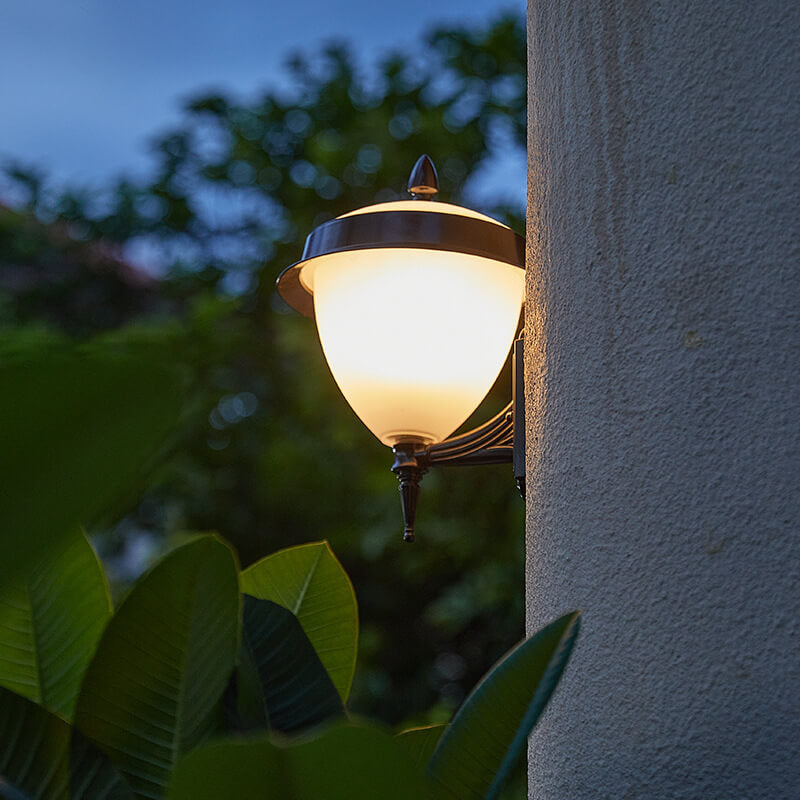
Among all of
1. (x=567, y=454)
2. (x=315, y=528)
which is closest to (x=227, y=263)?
(x=315, y=528)

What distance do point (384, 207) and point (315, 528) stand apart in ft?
17.9

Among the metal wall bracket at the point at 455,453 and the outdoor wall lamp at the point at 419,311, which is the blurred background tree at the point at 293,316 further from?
the outdoor wall lamp at the point at 419,311

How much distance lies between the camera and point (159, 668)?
0.66 meters

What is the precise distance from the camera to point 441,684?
662 cm

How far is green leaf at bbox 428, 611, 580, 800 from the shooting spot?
0.59 meters

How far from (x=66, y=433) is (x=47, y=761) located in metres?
0.33

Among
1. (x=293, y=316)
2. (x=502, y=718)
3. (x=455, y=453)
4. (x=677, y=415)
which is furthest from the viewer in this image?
(x=293, y=316)

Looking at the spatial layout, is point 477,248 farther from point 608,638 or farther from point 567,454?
point 608,638

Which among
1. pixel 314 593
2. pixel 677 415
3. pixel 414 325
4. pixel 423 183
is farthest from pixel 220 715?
pixel 423 183

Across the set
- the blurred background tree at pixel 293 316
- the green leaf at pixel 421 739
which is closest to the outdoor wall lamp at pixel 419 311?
the green leaf at pixel 421 739

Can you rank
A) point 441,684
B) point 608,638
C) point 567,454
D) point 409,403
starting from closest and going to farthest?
point 608,638 < point 567,454 < point 409,403 < point 441,684

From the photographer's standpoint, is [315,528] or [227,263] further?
[227,263]

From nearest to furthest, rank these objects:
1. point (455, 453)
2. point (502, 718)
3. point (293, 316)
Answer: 1. point (502, 718)
2. point (455, 453)
3. point (293, 316)

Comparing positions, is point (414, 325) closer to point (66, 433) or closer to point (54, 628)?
point (54, 628)
